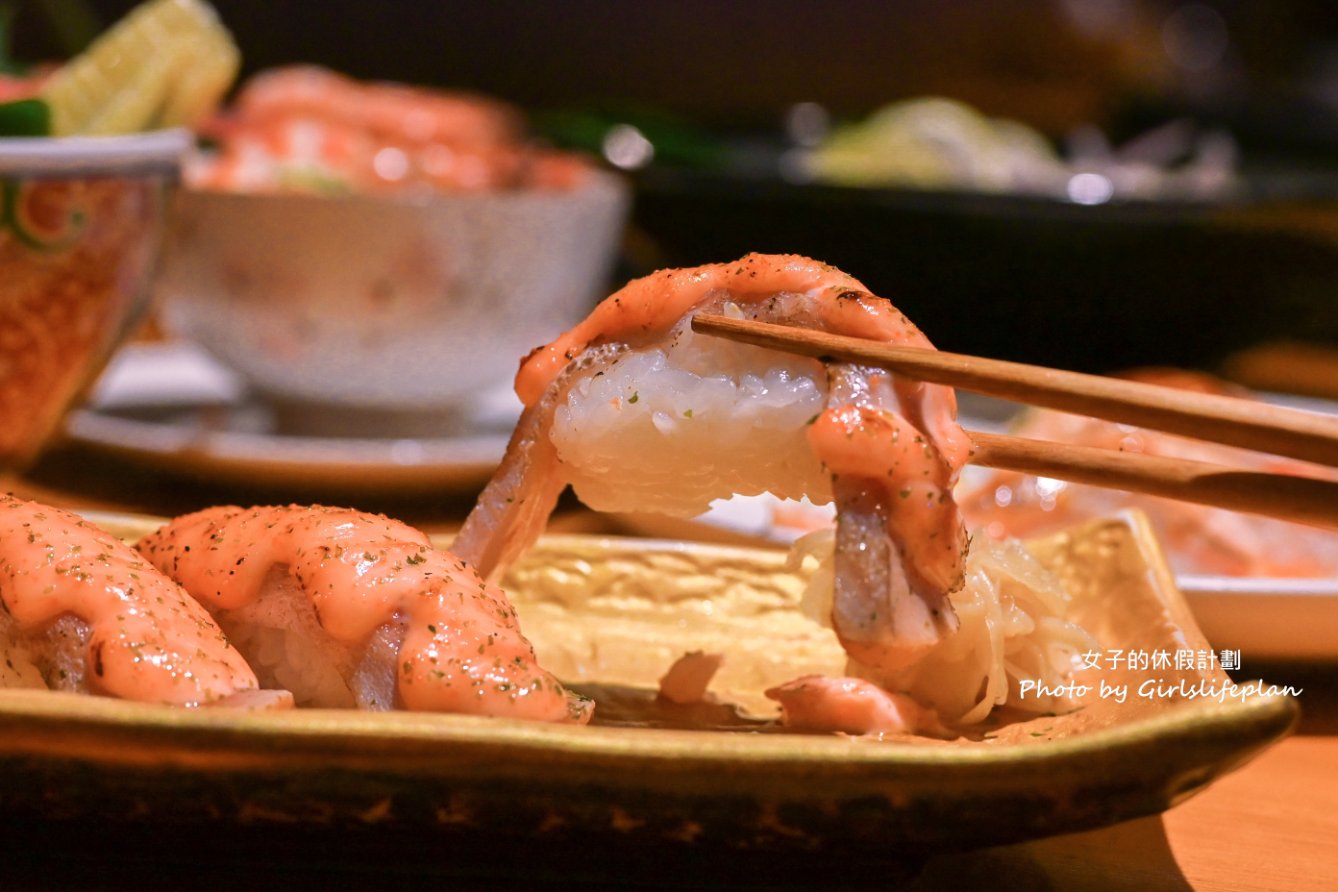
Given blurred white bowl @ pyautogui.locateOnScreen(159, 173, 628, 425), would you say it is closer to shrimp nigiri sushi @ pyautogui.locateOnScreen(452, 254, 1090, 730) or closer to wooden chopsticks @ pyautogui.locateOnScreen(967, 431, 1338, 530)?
shrimp nigiri sushi @ pyautogui.locateOnScreen(452, 254, 1090, 730)

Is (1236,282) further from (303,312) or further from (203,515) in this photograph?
(203,515)

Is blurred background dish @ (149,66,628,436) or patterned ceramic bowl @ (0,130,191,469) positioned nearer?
patterned ceramic bowl @ (0,130,191,469)

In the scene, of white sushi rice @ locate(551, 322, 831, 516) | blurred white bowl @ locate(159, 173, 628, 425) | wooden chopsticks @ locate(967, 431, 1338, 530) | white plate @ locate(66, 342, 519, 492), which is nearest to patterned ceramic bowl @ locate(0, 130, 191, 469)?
white plate @ locate(66, 342, 519, 492)

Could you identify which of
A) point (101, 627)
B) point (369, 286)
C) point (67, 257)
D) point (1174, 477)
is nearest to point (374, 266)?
point (369, 286)

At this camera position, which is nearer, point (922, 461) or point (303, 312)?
point (922, 461)

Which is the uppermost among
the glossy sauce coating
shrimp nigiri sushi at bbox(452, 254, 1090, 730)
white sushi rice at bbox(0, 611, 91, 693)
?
shrimp nigiri sushi at bbox(452, 254, 1090, 730)

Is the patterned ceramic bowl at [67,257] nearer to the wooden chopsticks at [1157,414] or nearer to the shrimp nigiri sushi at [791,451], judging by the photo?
the shrimp nigiri sushi at [791,451]

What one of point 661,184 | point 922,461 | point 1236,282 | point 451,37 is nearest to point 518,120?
point 661,184
